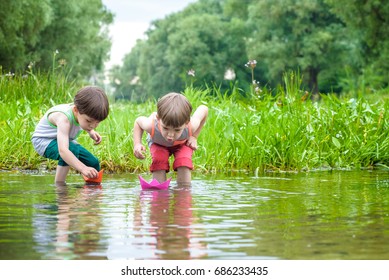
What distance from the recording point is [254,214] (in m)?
5.10

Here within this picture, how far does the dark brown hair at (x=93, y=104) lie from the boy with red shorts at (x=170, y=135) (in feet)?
→ 1.32

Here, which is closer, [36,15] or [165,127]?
[165,127]

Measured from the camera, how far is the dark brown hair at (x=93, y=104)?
6.73m

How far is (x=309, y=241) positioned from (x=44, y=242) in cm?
134

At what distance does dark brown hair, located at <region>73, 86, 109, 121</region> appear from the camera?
6727mm

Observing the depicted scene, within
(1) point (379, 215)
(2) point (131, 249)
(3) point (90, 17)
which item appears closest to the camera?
(2) point (131, 249)

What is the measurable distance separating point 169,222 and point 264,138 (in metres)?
4.58

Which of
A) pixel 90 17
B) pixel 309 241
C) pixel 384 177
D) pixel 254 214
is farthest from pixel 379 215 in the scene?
pixel 90 17

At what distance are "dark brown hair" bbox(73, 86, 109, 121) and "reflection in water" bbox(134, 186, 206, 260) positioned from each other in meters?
0.82

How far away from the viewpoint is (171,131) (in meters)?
6.55

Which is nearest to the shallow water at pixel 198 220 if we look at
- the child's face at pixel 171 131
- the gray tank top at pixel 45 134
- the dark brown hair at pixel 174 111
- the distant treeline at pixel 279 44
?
the gray tank top at pixel 45 134

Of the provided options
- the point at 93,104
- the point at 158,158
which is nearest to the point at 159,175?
the point at 158,158

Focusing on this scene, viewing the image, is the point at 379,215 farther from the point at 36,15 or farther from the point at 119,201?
the point at 36,15

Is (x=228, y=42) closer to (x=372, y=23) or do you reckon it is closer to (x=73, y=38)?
(x=73, y=38)
